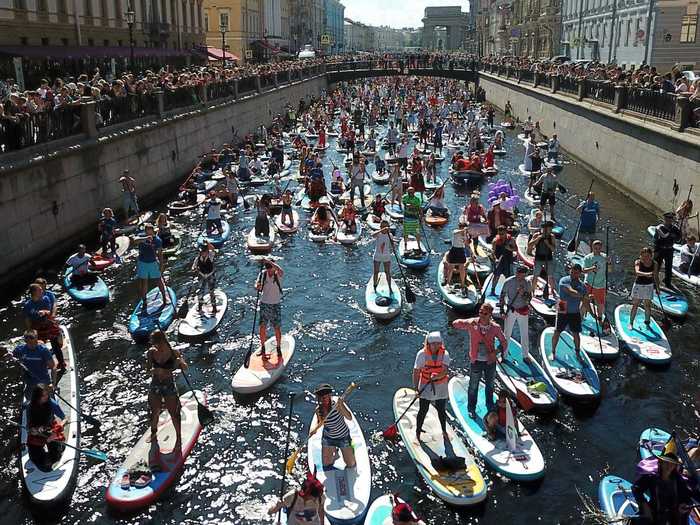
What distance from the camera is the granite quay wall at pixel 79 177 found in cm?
1764

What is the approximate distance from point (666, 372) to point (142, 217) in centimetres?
1729

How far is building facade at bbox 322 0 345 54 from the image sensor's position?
506ft

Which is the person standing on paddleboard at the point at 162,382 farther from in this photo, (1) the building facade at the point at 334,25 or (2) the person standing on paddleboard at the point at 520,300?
(1) the building facade at the point at 334,25

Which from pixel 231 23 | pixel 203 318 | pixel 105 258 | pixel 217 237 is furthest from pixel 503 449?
pixel 231 23

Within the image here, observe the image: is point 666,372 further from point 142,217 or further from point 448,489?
point 142,217

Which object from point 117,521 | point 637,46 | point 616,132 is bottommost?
point 117,521

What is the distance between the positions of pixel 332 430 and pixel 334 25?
581 feet

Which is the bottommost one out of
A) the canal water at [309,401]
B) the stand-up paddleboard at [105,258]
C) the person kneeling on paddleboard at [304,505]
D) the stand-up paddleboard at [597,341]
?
the canal water at [309,401]

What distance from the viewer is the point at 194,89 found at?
110 feet

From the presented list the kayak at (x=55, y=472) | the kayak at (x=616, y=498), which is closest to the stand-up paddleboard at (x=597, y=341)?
the kayak at (x=616, y=498)

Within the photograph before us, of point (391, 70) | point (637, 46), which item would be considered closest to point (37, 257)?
point (637, 46)

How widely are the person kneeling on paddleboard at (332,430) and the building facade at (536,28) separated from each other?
253 ft

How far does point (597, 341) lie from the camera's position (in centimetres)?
1364

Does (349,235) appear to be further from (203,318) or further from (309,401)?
(309,401)
